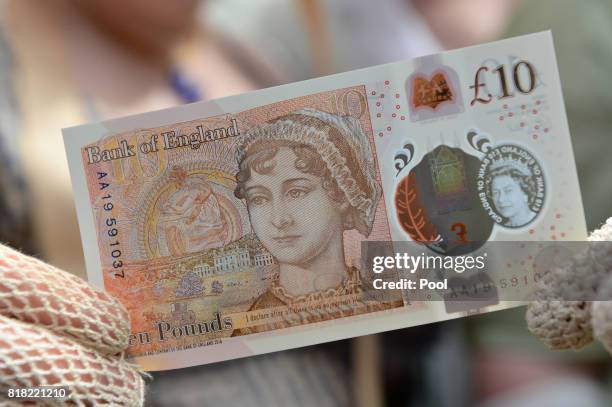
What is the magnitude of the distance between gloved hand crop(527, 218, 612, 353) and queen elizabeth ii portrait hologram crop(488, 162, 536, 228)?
0.08m

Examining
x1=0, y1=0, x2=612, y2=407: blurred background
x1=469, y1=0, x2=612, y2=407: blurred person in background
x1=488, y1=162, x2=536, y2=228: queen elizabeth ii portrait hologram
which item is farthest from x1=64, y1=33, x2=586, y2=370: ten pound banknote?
x1=469, y1=0, x2=612, y2=407: blurred person in background

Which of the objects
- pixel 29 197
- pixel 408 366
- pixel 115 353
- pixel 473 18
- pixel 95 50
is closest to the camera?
pixel 115 353

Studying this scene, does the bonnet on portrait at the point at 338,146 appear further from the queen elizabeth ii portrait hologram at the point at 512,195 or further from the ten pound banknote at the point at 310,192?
the queen elizabeth ii portrait hologram at the point at 512,195

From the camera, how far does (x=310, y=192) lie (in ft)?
2.18

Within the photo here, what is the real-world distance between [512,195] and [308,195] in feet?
0.66

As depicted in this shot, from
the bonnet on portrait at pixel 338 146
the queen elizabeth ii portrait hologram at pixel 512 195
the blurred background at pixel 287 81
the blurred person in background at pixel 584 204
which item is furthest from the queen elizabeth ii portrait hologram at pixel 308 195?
the blurred person in background at pixel 584 204

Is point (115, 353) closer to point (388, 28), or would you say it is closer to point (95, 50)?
point (95, 50)

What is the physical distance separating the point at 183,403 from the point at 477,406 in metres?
0.77

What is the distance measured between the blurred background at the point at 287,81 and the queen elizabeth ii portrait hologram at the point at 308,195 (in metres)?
0.24

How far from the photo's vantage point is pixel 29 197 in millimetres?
942

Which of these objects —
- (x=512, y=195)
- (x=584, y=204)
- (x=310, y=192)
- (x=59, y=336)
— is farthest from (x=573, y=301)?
(x=584, y=204)

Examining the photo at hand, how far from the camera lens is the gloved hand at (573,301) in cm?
55

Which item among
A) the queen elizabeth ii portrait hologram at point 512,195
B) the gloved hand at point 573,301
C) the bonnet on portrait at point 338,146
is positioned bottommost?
the gloved hand at point 573,301

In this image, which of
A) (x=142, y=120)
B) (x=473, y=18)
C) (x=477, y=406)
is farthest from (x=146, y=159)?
(x=473, y=18)
